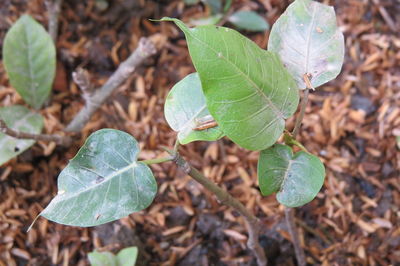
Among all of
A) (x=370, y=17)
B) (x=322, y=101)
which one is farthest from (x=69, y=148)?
(x=370, y=17)

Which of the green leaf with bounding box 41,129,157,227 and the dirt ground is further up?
the green leaf with bounding box 41,129,157,227

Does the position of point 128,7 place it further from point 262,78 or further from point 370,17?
point 262,78

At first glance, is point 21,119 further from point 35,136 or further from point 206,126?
point 206,126

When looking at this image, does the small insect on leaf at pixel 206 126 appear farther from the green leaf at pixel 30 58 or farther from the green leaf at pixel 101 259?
the green leaf at pixel 30 58

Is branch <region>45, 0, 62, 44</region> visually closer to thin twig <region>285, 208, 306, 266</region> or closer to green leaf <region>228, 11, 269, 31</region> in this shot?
green leaf <region>228, 11, 269, 31</region>

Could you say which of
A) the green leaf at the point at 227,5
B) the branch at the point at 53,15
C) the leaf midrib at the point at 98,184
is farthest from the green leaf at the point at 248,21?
the leaf midrib at the point at 98,184

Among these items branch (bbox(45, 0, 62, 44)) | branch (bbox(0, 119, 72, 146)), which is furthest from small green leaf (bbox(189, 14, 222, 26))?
branch (bbox(0, 119, 72, 146))

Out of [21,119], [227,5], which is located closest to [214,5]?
[227,5]
